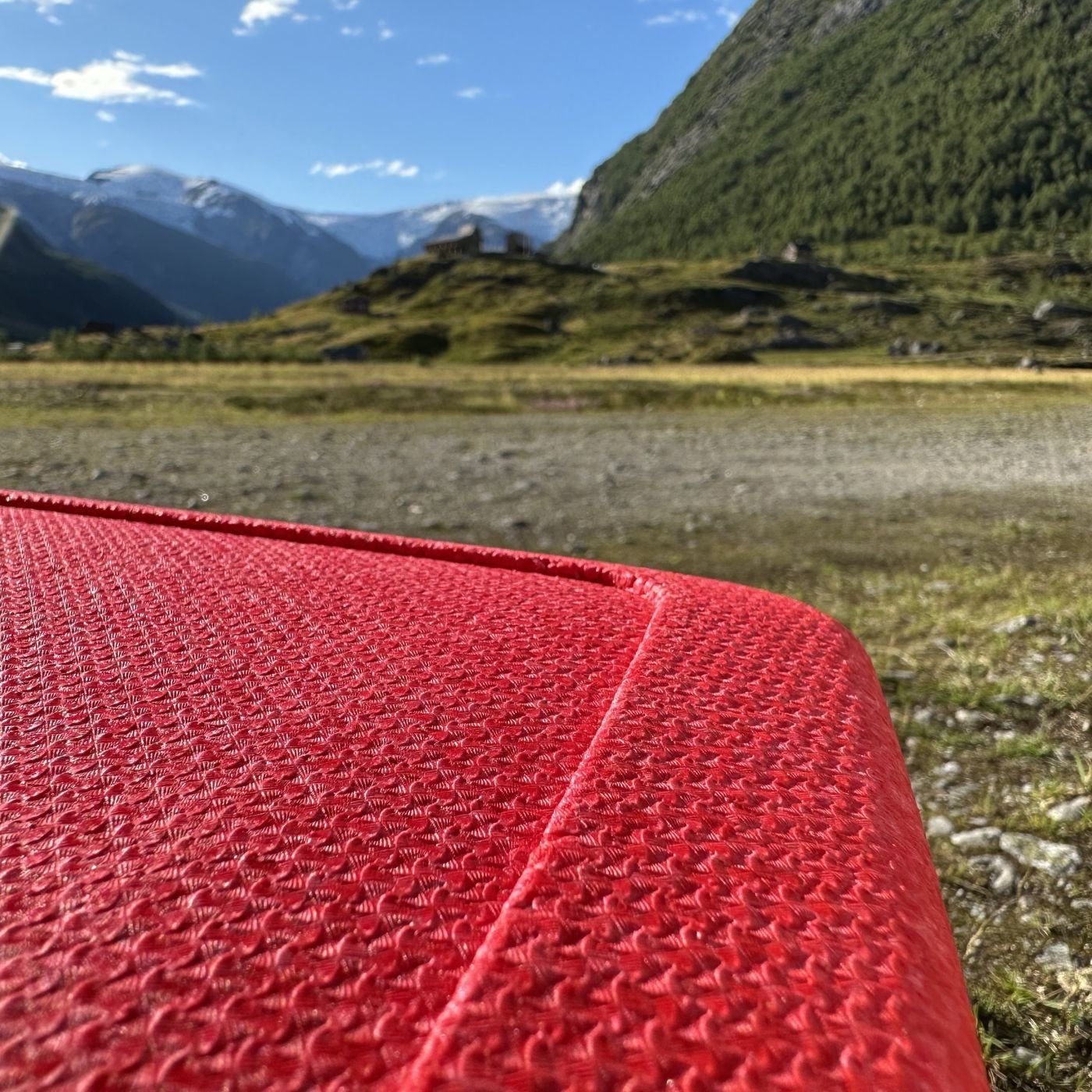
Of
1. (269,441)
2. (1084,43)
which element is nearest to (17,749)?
(269,441)

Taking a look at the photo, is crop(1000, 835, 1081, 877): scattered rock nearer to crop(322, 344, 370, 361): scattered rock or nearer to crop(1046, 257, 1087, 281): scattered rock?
crop(322, 344, 370, 361): scattered rock

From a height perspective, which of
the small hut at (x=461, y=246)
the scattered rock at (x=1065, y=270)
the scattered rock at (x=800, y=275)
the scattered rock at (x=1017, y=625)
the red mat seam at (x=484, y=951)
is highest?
the small hut at (x=461, y=246)

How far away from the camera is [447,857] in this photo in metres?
0.89

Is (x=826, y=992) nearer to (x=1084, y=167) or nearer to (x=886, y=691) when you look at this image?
(x=886, y=691)

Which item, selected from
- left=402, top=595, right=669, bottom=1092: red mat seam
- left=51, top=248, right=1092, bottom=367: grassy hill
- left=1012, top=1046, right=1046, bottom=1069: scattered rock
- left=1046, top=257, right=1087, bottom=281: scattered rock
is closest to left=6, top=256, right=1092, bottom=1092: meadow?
left=1012, top=1046, right=1046, bottom=1069: scattered rock

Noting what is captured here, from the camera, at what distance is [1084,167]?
116938mm

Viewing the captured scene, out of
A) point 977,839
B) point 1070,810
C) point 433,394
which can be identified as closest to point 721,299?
point 433,394

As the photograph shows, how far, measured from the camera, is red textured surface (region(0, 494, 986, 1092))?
0.66 meters

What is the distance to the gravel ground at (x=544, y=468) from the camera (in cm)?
858

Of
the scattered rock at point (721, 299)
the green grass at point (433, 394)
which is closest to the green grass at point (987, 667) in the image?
the green grass at point (433, 394)

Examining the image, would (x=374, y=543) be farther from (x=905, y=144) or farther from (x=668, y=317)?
(x=905, y=144)

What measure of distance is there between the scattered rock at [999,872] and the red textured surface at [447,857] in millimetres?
1478

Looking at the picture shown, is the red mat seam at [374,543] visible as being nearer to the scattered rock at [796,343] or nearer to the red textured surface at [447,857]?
the red textured surface at [447,857]

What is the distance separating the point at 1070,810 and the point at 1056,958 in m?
0.79
